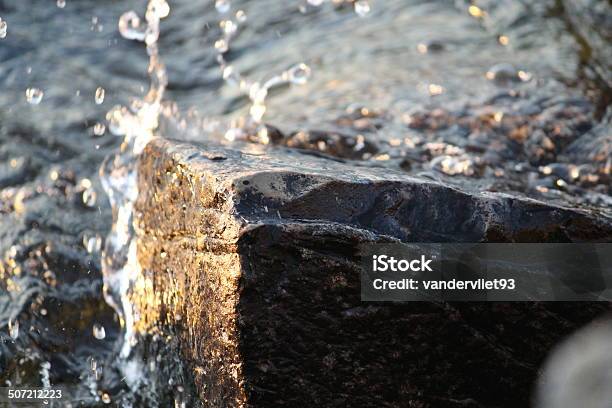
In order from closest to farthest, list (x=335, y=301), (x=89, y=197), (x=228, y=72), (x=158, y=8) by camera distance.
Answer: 1. (x=335, y=301)
2. (x=89, y=197)
3. (x=228, y=72)
4. (x=158, y=8)

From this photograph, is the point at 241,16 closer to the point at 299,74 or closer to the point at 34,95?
the point at 299,74

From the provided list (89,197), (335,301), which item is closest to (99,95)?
(89,197)

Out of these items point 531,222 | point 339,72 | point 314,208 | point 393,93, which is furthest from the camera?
point 339,72

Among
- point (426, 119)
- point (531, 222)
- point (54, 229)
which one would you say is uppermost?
point (531, 222)

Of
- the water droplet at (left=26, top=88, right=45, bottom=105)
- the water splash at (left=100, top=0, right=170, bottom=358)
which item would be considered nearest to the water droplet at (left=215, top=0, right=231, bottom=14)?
the water splash at (left=100, top=0, right=170, bottom=358)

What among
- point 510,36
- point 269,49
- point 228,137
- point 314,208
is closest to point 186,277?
point 314,208

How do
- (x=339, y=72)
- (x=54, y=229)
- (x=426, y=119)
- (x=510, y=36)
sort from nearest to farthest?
(x=54, y=229) < (x=426, y=119) < (x=339, y=72) < (x=510, y=36)

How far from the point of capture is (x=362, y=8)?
5168 millimetres

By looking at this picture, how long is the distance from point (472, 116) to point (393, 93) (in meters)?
0.47

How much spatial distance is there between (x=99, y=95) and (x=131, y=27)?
3.00ft

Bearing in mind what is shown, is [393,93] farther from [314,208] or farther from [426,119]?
[314,208]

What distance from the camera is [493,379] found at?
6.90ft

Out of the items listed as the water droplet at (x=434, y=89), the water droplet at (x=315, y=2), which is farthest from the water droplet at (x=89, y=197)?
the water droplet at (x=315, y=2)

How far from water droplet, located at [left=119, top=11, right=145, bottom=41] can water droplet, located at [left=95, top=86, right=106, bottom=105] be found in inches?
27.4
